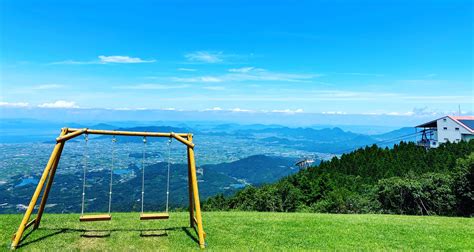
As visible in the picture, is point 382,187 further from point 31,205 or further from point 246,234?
point 31,205

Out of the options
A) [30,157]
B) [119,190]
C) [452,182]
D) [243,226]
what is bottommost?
[119,190]

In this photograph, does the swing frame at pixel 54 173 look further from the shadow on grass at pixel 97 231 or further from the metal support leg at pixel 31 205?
the shadow on grass at pixel 97 231

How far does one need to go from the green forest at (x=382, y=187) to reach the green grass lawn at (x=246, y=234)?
17830mm

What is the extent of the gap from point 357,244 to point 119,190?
122 m

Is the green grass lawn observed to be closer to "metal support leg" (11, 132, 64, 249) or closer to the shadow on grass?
the shadow on grass

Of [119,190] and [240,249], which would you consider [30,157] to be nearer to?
[119,190]

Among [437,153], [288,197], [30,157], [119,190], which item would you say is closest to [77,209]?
[119,190]

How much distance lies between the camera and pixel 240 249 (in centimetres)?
870

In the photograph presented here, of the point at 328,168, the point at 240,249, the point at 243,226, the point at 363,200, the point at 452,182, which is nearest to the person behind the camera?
the point at 240,249

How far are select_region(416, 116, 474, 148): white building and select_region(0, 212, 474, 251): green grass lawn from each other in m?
57.6

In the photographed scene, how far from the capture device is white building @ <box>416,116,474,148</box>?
5987 cm

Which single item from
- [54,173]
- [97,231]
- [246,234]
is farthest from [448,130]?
[54,173]

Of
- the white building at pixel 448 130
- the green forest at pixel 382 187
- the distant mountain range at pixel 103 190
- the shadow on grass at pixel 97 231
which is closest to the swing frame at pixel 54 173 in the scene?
the shadow on grass at pixel 97 231

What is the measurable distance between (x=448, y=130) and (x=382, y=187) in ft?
132
